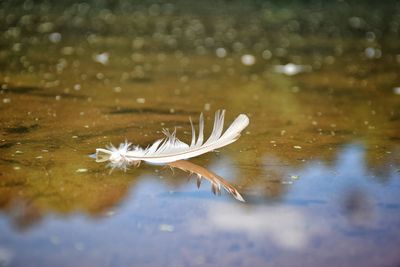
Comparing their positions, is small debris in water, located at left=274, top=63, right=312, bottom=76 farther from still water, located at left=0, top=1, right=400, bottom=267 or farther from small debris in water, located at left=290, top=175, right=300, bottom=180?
small debris in water, located at left=290, top=175, right=300, bottom=180

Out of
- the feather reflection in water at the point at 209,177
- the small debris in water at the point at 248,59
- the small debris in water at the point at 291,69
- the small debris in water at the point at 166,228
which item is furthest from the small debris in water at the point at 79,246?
the small debris in water at the point at 248,59

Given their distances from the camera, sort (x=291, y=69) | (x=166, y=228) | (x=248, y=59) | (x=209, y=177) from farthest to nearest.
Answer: (x=248, y=59) → (x=291, y=69) → (x=209, y=177) → (x=166, y=228)

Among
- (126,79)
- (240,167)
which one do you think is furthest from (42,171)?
(126,79)

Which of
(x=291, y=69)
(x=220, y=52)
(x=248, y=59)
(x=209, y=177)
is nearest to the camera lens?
(x=209, y=177)

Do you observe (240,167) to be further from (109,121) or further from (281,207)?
(109,121)

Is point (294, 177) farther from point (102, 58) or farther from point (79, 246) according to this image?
point (102, 58)

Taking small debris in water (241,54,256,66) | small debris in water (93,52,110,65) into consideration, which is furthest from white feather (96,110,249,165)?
small debris in water (241,54,256,66)

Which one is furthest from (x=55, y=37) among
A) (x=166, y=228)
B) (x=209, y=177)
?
(x=166, y=228)
